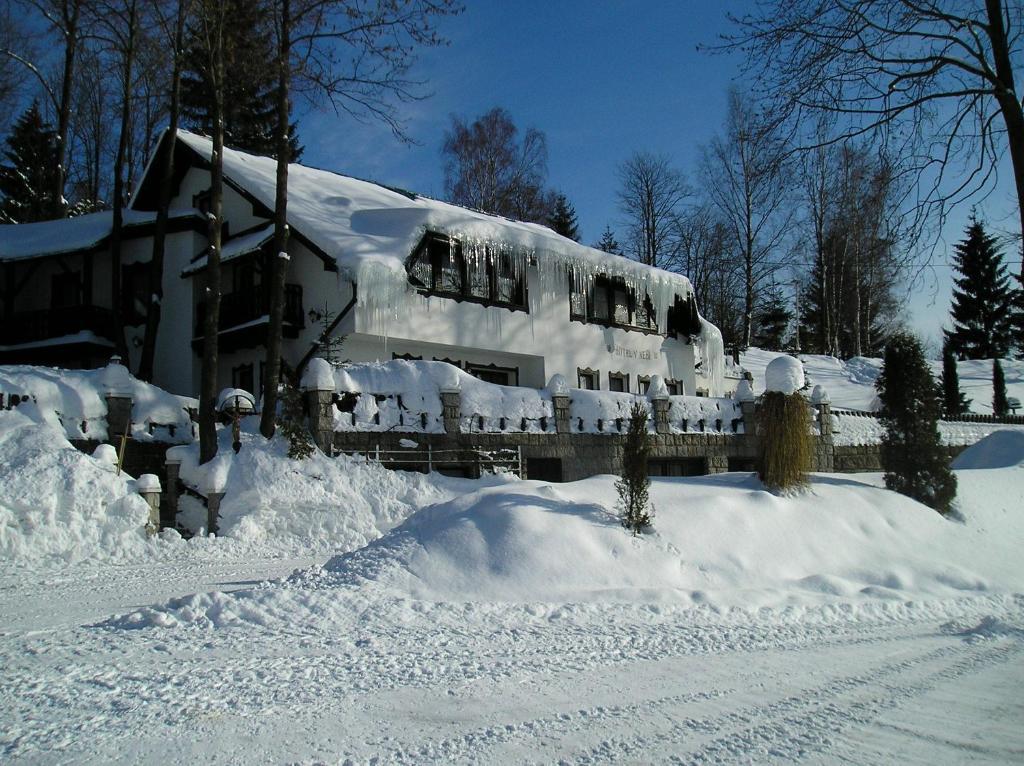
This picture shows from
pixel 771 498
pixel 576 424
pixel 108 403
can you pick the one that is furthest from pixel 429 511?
pixel 576 424

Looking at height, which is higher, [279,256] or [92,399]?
[279,256]

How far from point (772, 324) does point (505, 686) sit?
4743 cm

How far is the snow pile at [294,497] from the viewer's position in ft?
40.7

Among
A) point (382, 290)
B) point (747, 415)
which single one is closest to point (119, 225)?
point (382, 290)

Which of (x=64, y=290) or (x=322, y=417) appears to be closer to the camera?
(x=322, y=417)

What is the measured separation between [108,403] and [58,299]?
1315cm

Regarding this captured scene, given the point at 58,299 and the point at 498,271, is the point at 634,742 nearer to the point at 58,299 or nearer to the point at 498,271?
the point at 498,271

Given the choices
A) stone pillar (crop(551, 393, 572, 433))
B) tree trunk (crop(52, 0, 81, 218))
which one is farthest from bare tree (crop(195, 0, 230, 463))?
stone pillar (crop(551, 393, 572, 433))

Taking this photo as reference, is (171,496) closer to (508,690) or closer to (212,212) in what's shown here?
(212,212)

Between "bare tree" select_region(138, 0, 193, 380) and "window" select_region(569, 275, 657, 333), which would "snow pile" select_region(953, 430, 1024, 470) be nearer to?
"window" select_region(569, 275, 657, 333)

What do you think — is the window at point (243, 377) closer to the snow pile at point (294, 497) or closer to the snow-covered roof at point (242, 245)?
the snow-covered roof at point (242, 245)

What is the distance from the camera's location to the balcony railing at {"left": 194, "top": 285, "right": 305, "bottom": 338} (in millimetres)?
20234

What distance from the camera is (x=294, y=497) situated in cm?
1292

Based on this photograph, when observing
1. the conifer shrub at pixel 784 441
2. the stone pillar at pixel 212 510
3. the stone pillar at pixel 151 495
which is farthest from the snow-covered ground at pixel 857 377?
the stone pillar at pixel 151 495
